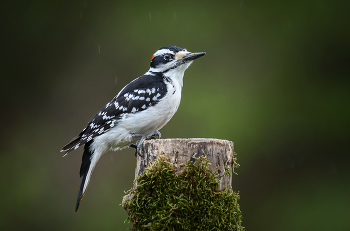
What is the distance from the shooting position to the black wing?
3.45 metres

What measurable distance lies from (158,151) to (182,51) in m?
1.62

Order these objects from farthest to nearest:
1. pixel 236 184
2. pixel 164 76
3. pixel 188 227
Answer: pixel 236 184 → pixel 164 76 → pixel 188 227

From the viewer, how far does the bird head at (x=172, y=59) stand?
373 cm

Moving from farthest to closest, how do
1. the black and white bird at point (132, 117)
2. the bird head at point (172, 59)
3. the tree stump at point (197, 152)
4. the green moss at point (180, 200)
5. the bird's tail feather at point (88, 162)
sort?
1. the bird head at point (172, 59)
2. the bird's tail feather at point (88, 162)
3. the black and white bird at point (132, 117)
4. the tree stump at point (197, 152)
5. the green moss at point (180, 200)

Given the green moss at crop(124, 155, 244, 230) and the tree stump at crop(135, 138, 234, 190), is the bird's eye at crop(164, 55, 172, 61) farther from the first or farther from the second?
the green moss at crop(124, 155, 244, 230)

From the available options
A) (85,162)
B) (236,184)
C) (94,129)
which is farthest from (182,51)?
(236,184)

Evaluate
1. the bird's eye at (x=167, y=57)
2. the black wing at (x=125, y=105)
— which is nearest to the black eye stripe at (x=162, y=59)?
Answer: the bird's eye at (x=167, y=57)

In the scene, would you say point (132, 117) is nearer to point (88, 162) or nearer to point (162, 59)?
point (88, 162)

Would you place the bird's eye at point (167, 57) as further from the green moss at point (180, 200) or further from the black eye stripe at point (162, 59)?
the green moss at point (180, 200)

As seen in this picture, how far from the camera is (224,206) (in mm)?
2430

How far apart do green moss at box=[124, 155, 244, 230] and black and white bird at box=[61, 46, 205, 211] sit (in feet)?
2.90

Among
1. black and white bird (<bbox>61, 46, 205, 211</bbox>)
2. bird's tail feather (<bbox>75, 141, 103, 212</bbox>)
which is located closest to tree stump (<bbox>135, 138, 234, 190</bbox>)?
black and white bird (<bbox>61, 46, 205, 211</bbox>)

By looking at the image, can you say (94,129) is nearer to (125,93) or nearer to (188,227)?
(125,93)

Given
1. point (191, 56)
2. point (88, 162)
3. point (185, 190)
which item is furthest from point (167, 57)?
point (185, 190)
